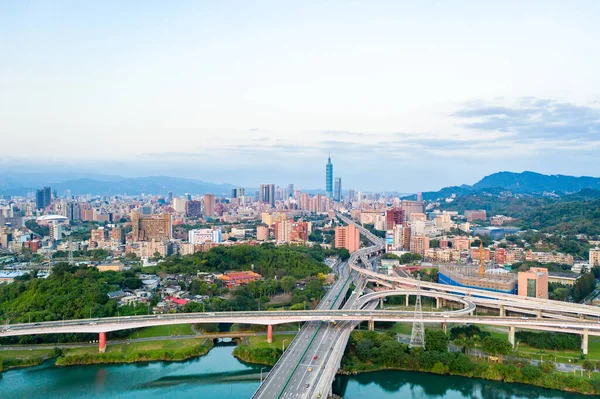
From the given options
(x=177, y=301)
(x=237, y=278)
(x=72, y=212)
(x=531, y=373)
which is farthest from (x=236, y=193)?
(x=531, y=373)

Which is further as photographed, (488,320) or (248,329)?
(248,329)

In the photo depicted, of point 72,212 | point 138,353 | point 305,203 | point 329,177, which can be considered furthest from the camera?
point 329,177

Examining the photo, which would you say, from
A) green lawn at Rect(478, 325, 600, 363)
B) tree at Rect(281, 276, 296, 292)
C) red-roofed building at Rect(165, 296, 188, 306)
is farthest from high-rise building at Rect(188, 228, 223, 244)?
green lawn at Rect(478, 325, 600, 363)

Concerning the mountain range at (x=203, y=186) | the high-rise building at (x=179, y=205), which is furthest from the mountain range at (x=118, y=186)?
the high-rise building at (x=179, y=205)

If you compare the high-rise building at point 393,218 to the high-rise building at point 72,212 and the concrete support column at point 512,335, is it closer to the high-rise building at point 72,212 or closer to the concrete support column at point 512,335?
the concrete support column at point 512,335

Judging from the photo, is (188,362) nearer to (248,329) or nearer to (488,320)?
(248,329)

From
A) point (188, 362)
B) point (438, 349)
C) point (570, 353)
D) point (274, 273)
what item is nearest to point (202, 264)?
point (274, 273)

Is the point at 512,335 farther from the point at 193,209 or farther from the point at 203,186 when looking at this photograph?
the point at 203,186
